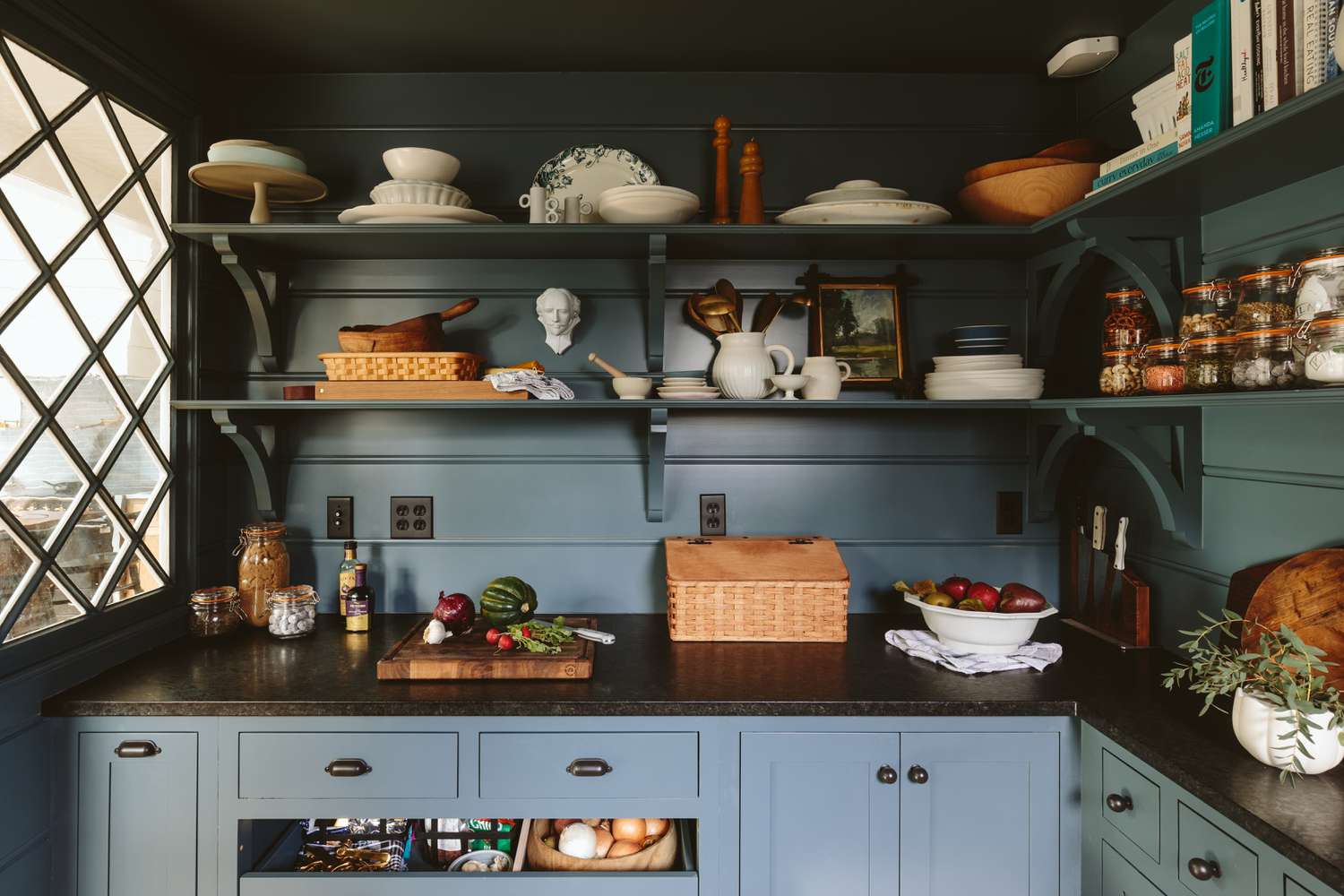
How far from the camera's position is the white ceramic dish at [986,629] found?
1.62 m

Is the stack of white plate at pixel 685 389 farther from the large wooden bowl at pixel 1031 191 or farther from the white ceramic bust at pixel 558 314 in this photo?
the large wooden bowl at pixel 1031 191

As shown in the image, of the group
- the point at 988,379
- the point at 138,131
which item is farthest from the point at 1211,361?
the point at 138,131

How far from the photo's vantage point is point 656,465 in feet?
6.41

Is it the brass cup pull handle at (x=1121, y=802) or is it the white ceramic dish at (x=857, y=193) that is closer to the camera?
the brass cup pull handle at (x=1121, y=802)

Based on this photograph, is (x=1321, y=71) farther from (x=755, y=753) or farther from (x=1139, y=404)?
(x=755, y=753)

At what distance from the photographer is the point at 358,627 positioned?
6.13ft

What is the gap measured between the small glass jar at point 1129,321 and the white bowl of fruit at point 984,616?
579mm

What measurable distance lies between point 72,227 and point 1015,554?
2.39 meters

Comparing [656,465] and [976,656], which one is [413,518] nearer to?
[656,465]

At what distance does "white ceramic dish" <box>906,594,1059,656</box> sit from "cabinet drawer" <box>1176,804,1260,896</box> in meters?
0.50

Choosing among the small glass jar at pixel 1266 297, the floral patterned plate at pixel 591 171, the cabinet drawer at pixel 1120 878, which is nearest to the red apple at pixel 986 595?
the cabinet drawer at pixel 1120 878

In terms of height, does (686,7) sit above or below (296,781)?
above

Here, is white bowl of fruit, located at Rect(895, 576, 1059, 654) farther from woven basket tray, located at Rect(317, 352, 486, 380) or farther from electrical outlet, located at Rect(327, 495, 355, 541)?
electrical outlet, located at Rect(327, 495, 355, 541)

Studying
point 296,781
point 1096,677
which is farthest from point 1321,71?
point 296,781
